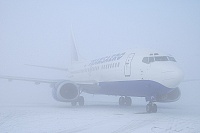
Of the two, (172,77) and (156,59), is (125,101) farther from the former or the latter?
(172,77)

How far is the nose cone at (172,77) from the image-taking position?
11.8 metres

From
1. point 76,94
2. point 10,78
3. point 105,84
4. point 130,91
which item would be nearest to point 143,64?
point 130,91

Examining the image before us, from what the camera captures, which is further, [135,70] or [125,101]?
[125,101]

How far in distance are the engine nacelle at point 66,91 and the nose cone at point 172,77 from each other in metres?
6.44

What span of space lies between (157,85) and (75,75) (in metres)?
11.7

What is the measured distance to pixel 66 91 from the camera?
17.1m

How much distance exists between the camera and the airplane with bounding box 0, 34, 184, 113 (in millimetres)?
12297

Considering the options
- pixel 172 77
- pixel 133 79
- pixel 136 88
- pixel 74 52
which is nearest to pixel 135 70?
pixel 133 79

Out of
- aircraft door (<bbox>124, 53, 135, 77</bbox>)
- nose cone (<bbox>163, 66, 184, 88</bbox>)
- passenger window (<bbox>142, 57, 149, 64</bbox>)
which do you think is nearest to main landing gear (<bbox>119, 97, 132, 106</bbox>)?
aircraft door (<bbox>124, 53, 135, 77</bbox>)

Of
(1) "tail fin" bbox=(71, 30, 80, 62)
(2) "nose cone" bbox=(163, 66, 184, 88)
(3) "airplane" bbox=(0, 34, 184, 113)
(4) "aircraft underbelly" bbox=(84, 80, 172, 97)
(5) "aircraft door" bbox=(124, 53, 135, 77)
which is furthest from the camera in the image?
(1) "tail fin" bbox=(71, 30, 80, 62)

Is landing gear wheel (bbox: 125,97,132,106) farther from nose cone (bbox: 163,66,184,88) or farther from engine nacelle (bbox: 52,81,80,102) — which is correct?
nose cone (bbox: 163,66,184,88)

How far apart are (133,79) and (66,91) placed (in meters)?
5.26

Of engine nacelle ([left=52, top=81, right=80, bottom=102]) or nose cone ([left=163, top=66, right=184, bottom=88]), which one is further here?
engine nacelle ([left=52, top=81, right=80, bottom=102])

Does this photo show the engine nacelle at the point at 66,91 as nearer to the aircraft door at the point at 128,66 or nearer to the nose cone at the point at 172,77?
the aircraft door at the point at 128,66
